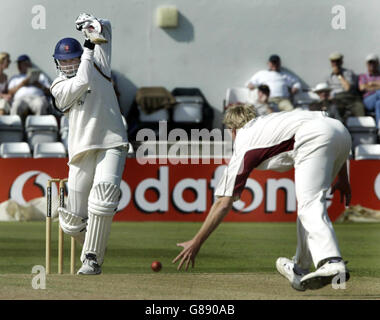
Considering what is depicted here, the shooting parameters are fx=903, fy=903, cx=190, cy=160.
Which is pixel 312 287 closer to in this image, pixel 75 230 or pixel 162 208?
pixel 75 230

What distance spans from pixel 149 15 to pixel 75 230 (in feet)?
29.1

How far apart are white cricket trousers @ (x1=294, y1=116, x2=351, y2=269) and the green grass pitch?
19.4 inches

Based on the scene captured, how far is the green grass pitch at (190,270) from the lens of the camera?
5.66 metres

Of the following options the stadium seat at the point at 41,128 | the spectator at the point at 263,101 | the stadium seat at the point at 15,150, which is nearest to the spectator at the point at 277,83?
the spectator at the point at 263,101

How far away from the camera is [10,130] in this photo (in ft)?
44.3

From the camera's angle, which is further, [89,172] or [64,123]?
[64,123]

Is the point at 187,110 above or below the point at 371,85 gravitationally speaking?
below

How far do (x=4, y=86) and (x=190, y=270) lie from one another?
20.9ft

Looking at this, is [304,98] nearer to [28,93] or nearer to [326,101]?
[326,101]

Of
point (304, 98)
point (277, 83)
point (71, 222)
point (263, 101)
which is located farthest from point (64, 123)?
point (71, 222)

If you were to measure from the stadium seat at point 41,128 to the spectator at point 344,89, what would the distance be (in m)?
4.26

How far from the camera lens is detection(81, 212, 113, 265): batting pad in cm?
634

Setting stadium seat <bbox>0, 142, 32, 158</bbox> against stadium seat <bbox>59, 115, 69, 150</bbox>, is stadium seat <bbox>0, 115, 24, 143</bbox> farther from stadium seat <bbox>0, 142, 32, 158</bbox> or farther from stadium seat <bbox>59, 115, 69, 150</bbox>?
stadium seat <bbox>59, 115, 69, 150</bbox>

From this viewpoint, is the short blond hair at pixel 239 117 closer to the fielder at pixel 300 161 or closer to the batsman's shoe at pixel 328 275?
the fielder at pixel 300 161
